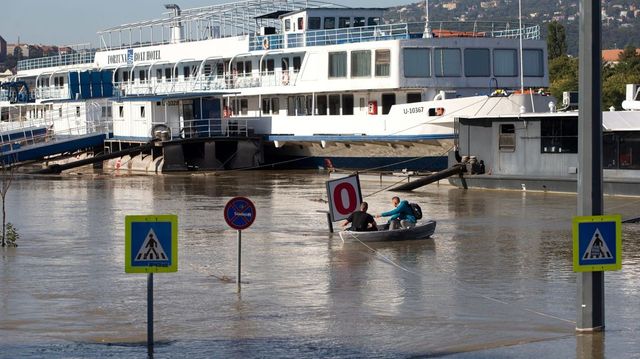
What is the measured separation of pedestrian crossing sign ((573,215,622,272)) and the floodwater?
88 centimetres

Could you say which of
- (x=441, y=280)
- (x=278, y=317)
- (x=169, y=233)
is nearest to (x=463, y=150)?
(x=441, y=280)

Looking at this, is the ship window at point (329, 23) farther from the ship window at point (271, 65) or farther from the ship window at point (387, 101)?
the ship window at point (387, 101)

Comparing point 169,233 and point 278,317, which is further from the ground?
point 169,233

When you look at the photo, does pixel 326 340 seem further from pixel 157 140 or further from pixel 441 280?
pixel 157 140

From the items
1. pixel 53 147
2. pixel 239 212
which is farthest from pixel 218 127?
pixel 239 212

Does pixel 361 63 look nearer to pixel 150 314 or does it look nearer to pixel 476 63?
pixel 476 63

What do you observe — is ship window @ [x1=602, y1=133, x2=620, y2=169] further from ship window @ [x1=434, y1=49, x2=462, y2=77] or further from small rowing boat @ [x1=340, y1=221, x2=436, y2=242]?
small rowing boat @ [x1=340, y1=221, x2=436, y2=242]

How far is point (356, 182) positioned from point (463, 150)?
50.5 ft

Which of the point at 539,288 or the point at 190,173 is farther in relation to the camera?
the point at 190,173

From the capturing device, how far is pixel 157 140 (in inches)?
1948

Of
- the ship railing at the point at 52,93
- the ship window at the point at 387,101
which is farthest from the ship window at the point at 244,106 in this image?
the ship railing at the point at 52,93

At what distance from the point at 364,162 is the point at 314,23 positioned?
29.9 ft

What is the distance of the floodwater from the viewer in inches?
519

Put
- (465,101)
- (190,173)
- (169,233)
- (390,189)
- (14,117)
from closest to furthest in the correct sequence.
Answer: (169,233) → (390,189) → (465,101) → (190,173) → (14,117)
